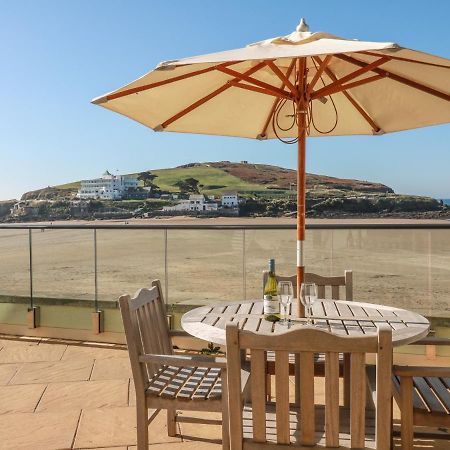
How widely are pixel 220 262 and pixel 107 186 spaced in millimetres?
65158

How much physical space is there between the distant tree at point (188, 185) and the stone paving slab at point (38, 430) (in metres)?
67.5

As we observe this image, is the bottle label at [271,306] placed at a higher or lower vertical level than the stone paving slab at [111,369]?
higher

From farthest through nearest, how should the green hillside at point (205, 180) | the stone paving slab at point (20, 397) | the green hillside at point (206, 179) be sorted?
the green hillside at point (206, 179), the green hillside at point (205, 180), the stone paving slab at point (20, 397)

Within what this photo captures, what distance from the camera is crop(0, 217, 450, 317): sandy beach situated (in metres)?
4.36

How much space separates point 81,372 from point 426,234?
3013 mm

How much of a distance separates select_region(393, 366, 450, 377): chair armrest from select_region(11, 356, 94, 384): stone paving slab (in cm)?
254

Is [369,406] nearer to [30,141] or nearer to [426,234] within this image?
[426,234]

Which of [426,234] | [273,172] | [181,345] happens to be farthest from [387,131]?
[273,172]

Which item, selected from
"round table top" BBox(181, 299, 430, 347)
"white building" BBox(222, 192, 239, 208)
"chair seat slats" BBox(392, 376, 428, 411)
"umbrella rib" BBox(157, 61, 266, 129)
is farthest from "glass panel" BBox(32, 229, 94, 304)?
"white building" BBox(222, 192, 239, 208)

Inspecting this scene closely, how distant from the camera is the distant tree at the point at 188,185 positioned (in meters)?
71.4

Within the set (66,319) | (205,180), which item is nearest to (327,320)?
(66,319)

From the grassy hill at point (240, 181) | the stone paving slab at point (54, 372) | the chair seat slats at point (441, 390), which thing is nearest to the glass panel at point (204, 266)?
the stone paving slab at point (54, 372)

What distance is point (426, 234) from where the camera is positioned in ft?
14.0

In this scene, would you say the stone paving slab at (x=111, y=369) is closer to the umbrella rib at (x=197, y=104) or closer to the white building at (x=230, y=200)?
the umbrella rib at (x=197, y=104)
